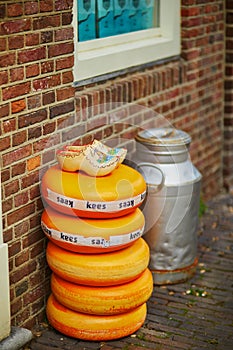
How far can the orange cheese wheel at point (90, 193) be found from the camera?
425 centimetres

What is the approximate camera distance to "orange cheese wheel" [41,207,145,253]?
428cm

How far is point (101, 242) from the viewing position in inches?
169

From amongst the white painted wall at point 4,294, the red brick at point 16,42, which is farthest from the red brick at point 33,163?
the red brick at point 16,42

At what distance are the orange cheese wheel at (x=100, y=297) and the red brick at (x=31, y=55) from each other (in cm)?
131

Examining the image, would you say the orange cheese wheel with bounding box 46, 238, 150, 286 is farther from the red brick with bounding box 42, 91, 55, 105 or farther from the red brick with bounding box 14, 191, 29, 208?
the red brick with bounding box 42, 91, 55, 105

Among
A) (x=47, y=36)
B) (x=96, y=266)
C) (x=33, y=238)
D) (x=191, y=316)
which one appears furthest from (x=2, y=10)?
(x=191, y=316)

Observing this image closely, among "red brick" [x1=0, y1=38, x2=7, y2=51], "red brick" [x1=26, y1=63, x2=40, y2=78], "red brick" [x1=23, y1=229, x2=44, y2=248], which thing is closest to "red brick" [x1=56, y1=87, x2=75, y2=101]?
"red brick" [x1=26, y1=63, x2=40, y2=78]

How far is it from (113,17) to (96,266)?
2147mm

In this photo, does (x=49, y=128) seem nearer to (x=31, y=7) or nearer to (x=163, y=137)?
(x=31, y=7)

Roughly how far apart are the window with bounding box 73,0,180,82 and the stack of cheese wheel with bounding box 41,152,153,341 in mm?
943

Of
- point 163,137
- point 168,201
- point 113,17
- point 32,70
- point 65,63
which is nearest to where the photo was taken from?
point 32,70

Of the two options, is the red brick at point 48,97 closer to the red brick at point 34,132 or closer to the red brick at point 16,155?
the red brick at point 34,132

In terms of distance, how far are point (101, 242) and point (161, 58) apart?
2.26 meters

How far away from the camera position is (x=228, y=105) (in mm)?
7277
